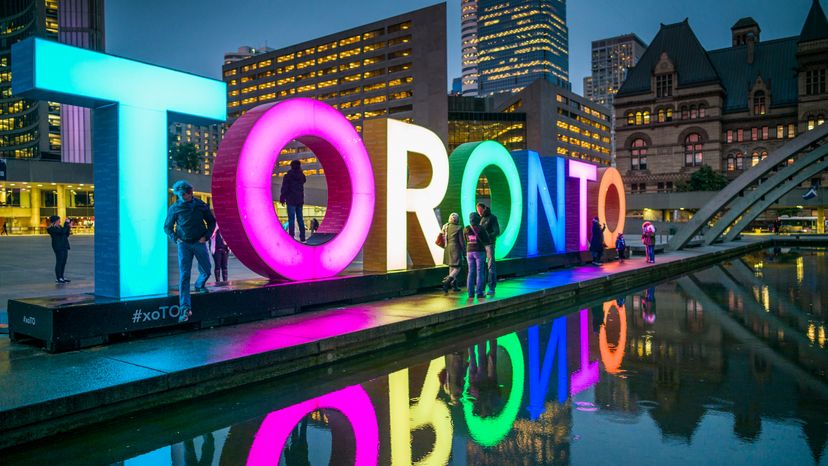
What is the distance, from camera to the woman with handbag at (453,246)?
1272 centimetres

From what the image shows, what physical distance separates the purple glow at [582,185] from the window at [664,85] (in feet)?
271

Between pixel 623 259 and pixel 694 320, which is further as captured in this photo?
pixel 623 259

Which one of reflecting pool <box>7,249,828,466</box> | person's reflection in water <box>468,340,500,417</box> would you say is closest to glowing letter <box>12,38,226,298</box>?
reflecting pool <box>7,249,828,466</box>

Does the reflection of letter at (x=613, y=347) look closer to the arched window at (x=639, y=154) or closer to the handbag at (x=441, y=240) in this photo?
the handbag at (x=441, y=240)

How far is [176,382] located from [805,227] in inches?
3021

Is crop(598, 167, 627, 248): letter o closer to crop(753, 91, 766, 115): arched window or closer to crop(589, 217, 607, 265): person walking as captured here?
crop(589, 217, 607, 265): person walking

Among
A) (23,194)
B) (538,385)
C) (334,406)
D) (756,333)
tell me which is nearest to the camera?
(334,406)

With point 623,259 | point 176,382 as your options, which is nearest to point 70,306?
point 176,382

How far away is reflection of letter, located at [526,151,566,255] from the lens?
1756 centimetres

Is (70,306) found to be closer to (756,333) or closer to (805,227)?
(756,333)

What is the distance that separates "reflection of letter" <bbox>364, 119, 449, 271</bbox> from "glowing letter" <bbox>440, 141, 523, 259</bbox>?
1.97 ft

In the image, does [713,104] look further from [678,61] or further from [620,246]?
[620,246]

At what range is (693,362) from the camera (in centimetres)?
771

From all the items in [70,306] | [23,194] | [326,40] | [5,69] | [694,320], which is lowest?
[694,320]
